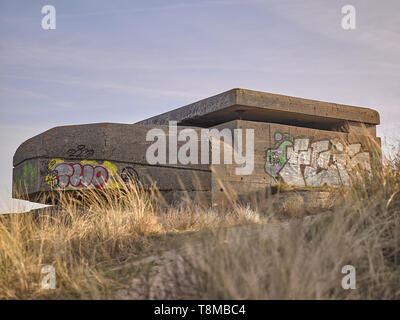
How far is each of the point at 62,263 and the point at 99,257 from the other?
420mm

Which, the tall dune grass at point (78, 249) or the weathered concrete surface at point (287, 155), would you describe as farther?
the weathered concrete surface at point (287, 155)

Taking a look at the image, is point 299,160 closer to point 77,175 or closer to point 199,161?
point 199,161

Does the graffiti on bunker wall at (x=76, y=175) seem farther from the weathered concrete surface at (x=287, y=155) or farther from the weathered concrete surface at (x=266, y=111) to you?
the weathered concrete surface at (x=266, y=111)

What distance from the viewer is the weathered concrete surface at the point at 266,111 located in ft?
43.0

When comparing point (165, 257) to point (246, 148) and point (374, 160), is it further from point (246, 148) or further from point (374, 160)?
point (246, 148)

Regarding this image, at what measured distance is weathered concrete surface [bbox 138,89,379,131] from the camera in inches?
516

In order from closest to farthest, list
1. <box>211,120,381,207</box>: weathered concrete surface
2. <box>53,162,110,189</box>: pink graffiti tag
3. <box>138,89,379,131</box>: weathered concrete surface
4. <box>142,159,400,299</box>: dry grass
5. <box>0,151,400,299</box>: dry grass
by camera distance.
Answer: <box>142,159,400,299</box>: dry grass → <box>0,151,400,299</box>: dry grass → <box>53,162,110,189</box>: pink graffiti tag → <box>211,120,381,207</box>: weathered concrete surface → <box>138,89,379,131</box>: weathered concrete surface

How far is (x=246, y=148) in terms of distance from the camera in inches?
496

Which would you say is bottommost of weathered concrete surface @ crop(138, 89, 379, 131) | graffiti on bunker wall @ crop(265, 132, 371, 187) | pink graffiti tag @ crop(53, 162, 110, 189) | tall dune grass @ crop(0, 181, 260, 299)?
tall dune grass @ crop(0, 181, 260, 299)

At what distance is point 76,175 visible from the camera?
9734 millimetres

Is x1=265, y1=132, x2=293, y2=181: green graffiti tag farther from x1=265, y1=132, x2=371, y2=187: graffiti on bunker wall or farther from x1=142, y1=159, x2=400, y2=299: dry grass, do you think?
x1=142, y1=159, x2=400, y2=299: dry grass

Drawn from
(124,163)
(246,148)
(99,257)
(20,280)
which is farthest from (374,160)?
(246,148)

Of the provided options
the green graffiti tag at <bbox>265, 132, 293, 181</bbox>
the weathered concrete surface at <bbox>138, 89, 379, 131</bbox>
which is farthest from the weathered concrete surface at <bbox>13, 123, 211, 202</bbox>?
the weathered concrete surface at <bbox>138, 89, 379, 131</bbox>

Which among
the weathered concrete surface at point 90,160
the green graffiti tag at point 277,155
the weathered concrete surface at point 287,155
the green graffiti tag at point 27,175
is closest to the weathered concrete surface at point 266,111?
the weathered concrete surface at point 287,155
